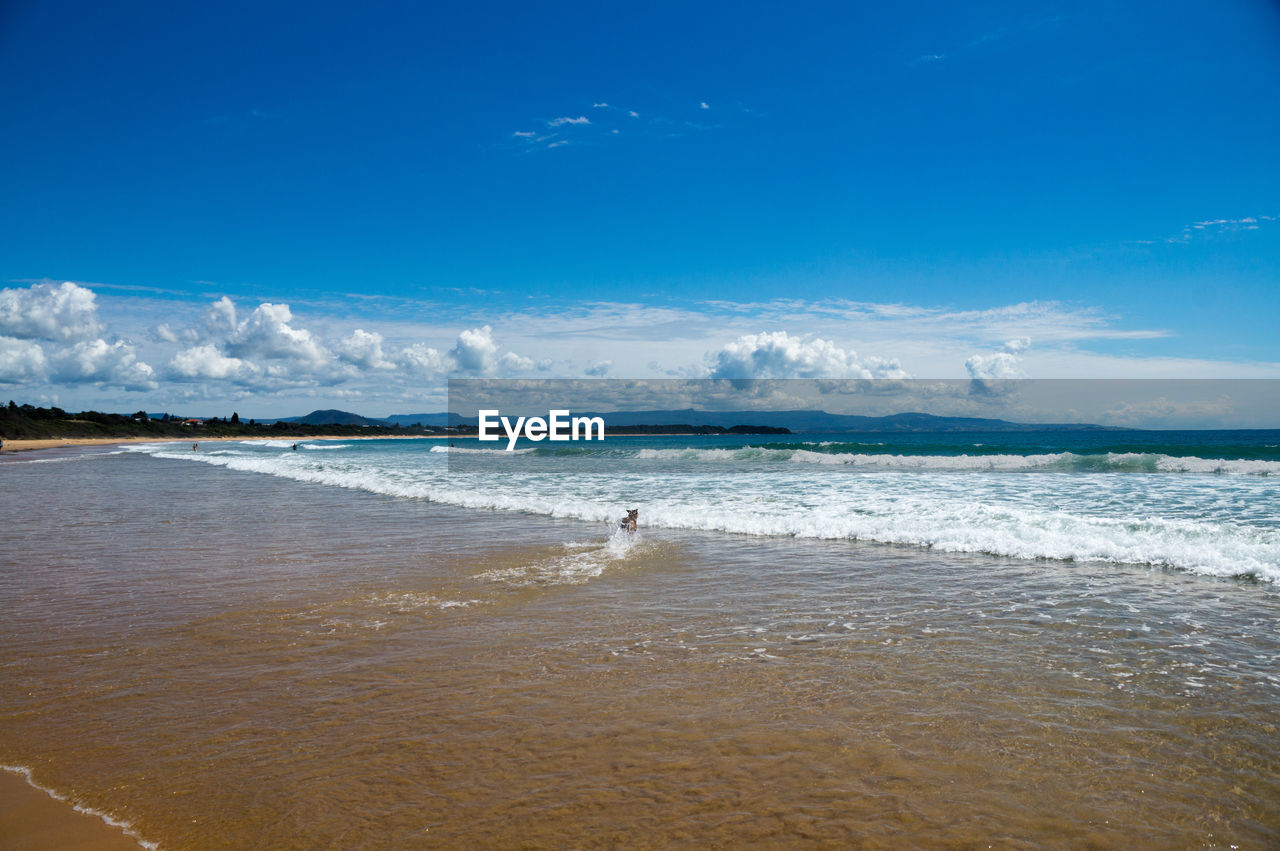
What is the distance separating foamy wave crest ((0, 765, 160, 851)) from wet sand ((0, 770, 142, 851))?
0.05ft

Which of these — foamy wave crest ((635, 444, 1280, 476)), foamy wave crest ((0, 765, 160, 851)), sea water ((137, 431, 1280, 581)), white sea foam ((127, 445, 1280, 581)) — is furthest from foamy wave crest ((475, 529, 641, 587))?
foamy wave crest ((635, 444, 1280, 476))

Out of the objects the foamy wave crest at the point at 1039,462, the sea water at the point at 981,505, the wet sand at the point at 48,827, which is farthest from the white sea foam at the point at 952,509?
the wet sand at the point at 48,827

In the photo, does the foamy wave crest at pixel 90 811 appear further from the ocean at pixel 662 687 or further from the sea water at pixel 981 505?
the sea water at pixel 981 505

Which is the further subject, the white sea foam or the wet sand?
the white sea foam

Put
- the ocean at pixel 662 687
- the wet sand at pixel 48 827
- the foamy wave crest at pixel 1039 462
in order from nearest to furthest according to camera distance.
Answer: the wet sand at pixel 48 827, the ocean at pixel 662 687, the foamy wave crest at pixel 1039 462

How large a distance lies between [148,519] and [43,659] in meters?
11.8

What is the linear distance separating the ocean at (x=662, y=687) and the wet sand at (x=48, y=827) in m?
0.09

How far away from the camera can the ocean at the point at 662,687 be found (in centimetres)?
368

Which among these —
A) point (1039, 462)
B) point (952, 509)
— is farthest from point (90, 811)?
point (1039, 462)

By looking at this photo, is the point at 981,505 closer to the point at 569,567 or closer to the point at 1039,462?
the point at 569,567

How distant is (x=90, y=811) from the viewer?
3715 millimetres

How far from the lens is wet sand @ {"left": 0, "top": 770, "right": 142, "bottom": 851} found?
11.3 ft

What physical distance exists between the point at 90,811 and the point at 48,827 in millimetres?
177

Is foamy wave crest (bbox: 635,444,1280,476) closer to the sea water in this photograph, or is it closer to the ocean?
the sea water
